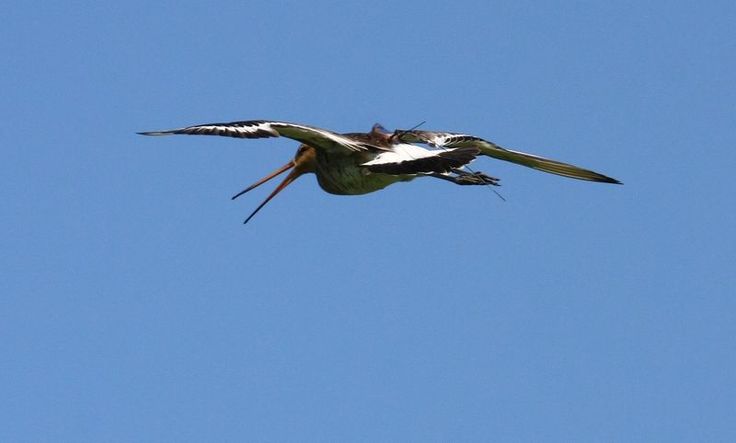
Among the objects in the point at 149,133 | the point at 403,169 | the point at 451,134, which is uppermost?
the point at 451,134

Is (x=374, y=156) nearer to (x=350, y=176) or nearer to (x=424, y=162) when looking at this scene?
(x=350, y=176)

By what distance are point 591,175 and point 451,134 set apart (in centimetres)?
246

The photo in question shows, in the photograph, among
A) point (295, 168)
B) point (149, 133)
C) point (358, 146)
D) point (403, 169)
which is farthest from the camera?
point (295, 168)

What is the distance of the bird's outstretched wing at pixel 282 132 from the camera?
1656 cm

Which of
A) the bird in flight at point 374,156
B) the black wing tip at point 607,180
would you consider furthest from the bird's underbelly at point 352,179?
the black wing tip at point 607,180

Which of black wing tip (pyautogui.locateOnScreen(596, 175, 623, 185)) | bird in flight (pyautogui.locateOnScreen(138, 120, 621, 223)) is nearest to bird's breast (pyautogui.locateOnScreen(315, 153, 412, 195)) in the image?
bird in flight (pyautogui.locateOnScreen(138, 120, 621, 223))

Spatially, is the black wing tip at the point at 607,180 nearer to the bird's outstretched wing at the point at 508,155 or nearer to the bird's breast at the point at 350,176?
the bird's outstretched wing at the point at 508,155

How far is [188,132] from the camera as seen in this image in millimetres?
16312

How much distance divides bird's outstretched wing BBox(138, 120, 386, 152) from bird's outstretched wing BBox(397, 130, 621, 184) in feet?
2.76

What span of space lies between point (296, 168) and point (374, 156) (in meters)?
1.66

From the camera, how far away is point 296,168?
20.0 m

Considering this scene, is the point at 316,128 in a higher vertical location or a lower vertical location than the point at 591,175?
lower

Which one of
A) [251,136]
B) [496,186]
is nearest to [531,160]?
[496,186]

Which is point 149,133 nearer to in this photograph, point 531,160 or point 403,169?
point 403,169
